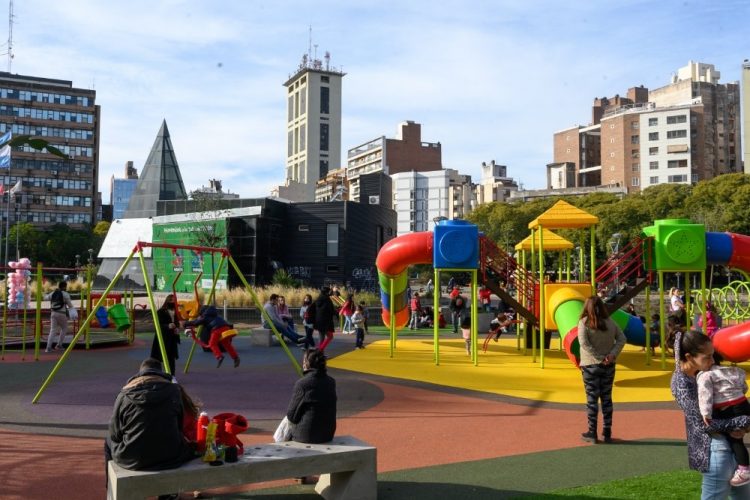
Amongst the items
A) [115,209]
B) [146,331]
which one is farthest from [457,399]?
[115,209]

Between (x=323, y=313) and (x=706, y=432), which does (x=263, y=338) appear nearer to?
(x=323, y=313)

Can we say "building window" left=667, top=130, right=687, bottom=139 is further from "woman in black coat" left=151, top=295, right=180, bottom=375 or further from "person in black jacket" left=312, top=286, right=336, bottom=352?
"woman in black coat" left=151, top=295, right=180, bottom=375

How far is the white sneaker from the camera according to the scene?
4.24 metres

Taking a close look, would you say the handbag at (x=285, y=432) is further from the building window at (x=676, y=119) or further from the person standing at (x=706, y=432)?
the building window at (x=676, y=119)

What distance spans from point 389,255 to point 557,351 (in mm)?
5715

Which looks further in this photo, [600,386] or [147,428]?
[600,386]

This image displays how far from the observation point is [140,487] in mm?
4945

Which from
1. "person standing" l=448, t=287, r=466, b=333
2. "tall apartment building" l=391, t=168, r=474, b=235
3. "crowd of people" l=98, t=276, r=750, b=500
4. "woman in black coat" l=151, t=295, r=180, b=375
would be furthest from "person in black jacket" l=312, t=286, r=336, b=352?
"tall apartment building" l=391, t=168, r=474, b=235

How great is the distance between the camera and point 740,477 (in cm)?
425

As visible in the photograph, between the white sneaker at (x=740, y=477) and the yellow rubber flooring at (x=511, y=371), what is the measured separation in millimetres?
7068

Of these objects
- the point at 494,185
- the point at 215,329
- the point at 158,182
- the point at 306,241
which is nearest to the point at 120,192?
the point at 494,185

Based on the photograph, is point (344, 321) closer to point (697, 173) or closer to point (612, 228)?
point (612, 228)

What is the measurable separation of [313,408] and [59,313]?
1390 cm

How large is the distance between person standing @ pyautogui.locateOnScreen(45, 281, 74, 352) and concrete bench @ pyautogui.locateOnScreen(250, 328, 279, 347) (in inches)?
210
